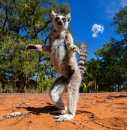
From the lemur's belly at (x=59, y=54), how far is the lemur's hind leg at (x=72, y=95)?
0.36m

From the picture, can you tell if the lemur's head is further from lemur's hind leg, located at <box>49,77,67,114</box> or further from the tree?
the tree

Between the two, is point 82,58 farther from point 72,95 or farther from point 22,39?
point 22,39

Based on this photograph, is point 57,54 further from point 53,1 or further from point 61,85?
point 53,1

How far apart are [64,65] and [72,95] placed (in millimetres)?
713

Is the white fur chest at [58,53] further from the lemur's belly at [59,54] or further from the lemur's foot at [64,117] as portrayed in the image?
the lemur's foot at [64,117]

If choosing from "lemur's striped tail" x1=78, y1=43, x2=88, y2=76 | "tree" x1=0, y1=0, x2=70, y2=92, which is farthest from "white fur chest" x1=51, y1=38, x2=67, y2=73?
"tree" x1=0, y1=0, x2=70, y2=92

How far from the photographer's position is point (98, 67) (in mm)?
34219

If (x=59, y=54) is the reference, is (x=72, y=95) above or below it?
below

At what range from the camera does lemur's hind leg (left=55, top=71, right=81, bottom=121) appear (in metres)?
4.56

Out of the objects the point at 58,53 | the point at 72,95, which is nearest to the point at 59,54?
the point at 58,53

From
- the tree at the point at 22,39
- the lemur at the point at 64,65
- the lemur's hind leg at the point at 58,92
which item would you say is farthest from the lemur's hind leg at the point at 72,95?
the tree at the point at 22,39

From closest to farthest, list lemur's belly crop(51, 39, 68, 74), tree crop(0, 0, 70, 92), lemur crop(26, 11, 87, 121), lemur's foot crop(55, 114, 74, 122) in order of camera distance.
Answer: lemur's foot crop(55, 114, 74, 122) < lemur crop(26, 11, 87, 121) < lemur's belly crop(51, 39, 68, 74) < tree crop(0, 0, 70, 92)

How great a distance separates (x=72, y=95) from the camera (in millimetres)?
4844

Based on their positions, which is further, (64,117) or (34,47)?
(34,47)
